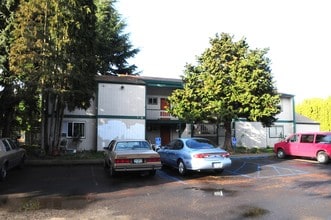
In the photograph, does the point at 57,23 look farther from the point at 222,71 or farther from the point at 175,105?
the point at 222,71

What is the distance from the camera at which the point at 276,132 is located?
3378 centimetres

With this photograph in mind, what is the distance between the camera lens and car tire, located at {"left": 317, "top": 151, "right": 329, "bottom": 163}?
18.8 metres

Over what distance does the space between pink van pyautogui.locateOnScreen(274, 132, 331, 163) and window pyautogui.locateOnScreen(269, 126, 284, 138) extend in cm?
1122

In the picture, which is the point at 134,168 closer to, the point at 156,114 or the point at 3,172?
the point at 3,172

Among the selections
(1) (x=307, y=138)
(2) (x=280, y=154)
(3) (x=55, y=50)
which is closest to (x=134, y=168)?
(3) (x=55, y=50)

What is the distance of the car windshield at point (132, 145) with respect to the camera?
1402cm

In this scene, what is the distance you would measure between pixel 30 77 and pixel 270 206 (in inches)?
588

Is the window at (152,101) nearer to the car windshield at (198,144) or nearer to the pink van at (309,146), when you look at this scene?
the pink van at (309,146)

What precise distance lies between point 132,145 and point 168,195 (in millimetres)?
4307

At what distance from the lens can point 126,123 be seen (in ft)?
86.7

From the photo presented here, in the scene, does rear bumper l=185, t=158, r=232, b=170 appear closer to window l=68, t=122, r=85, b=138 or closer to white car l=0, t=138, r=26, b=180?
white car l=0, t=138, r=26, b=180

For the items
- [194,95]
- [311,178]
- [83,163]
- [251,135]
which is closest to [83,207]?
[311,178]

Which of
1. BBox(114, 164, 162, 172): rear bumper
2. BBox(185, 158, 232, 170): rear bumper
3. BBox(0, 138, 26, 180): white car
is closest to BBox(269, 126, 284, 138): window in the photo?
BBox(185, 158, 232, 170): rear bumper

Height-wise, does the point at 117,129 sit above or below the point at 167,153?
above
